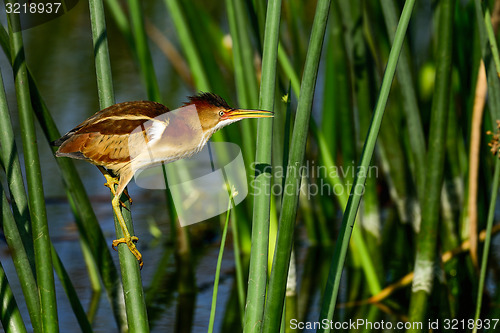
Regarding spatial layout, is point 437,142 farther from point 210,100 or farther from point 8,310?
point 8,310

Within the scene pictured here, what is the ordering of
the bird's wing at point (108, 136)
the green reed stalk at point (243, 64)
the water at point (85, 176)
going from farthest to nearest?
the water at point (85, 176) → the green reed stalk at point (243, 64) → the bird's wing at point (108, 136)

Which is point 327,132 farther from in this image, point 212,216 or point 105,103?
point 105,103

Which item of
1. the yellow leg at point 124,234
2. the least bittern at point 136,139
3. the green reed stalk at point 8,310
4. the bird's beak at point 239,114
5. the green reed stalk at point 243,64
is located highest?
the green reed stalk at point 243,64

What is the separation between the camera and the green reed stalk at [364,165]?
4.75 feet

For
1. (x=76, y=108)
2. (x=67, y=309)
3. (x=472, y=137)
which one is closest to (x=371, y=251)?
(x=472, y=137)

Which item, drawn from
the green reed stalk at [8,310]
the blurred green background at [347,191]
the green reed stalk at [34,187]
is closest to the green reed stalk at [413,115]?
the blurred green background at [347,191]

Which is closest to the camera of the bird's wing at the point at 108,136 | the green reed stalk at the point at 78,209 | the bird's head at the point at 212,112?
the green reed stalk at the point at 78,209

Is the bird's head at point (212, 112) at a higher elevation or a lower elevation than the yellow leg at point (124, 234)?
higher

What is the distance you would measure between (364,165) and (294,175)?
0.52 feet

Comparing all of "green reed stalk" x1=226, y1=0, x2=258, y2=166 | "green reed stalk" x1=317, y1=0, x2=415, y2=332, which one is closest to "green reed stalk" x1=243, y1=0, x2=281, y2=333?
"green reed stalk" x1=317, y1=0, x2=415, y2=332

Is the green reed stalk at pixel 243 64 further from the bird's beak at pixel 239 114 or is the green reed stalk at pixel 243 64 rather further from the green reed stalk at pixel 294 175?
the green reed stalk at pixel 294 175

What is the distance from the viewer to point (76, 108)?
187 inches

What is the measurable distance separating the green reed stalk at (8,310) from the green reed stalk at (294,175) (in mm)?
613

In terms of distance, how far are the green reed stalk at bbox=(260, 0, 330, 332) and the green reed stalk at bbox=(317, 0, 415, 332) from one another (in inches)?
4.9
